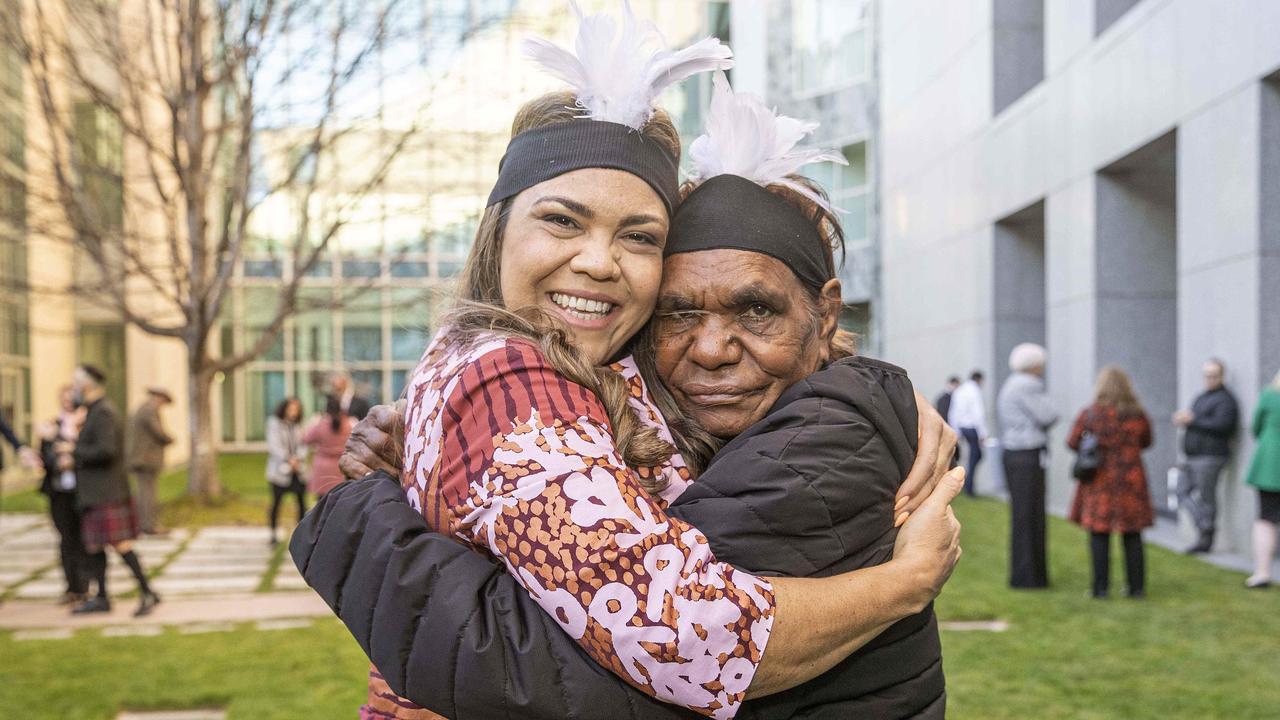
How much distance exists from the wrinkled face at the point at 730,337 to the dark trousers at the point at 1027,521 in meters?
7.39

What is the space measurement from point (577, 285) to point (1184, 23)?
36.8 ft

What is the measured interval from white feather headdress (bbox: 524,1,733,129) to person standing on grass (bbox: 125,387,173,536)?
11.9 metres

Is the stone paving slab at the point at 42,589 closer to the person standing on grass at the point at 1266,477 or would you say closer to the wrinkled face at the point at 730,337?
the wrinkled face at the point at 730,337

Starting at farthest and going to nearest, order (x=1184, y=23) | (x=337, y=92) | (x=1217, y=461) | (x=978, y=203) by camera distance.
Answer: (x=978, y=203) < (x=337, y=92) < (x=1184, y=23) < (x=1217, y=461)

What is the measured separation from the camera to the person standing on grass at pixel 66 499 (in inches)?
327

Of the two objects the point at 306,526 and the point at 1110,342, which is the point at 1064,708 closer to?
the point at 306,526

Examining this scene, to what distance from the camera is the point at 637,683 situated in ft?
4.42

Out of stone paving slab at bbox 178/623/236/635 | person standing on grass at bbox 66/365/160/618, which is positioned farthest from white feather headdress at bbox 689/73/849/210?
person standing on grass at bbox 66/365/160/618

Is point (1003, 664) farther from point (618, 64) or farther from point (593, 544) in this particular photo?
point (593, 544)

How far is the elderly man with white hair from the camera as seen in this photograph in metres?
8.66

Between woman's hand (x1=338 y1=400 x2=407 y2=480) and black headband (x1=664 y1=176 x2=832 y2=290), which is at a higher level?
black headband (x1=664 y1=176 x2=832 y2=290)

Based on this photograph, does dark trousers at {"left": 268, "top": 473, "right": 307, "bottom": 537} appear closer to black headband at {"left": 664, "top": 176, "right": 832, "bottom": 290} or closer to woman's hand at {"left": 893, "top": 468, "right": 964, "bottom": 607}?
Result: black headband at {"left": 664, "top": 176, "right": 832, "bottom": 290}

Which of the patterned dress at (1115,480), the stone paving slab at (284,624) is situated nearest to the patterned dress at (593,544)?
the stone paving slab at (284,624)

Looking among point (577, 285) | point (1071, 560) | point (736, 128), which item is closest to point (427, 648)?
point (577, 285)
